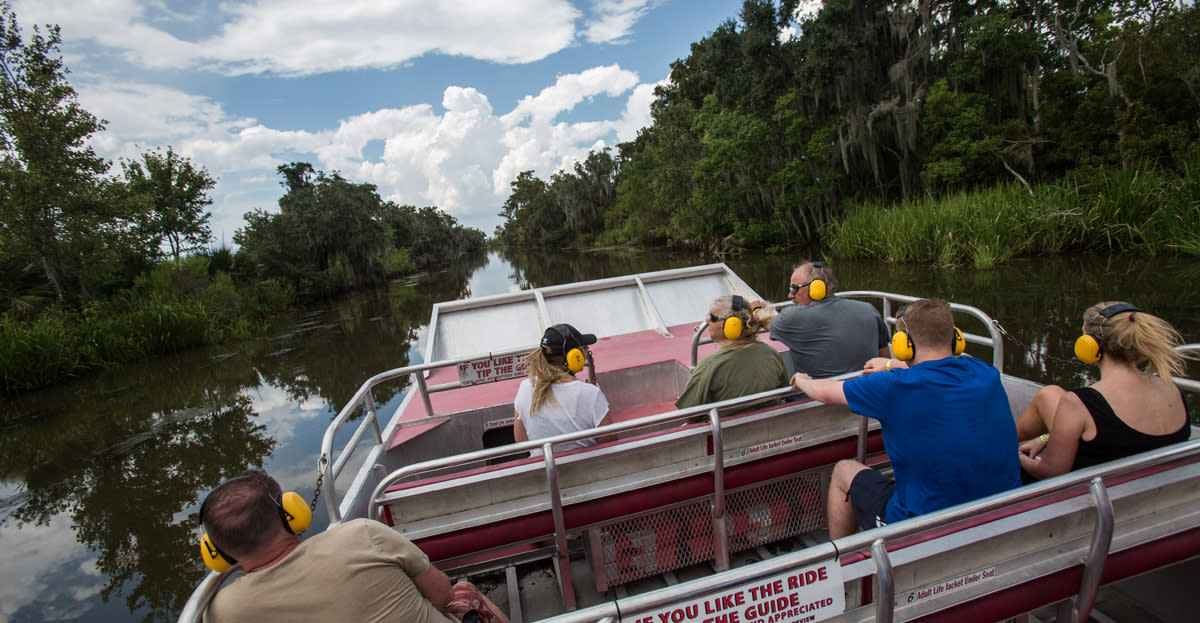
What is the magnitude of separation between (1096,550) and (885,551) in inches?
33.1

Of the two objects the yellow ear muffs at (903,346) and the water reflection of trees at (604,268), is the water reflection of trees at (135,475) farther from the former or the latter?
the water reflection of trees at (604,268)

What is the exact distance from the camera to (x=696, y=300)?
639 centimetres

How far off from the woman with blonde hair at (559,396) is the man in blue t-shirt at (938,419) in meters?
1.28

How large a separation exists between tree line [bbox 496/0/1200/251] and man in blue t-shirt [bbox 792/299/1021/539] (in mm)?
14601

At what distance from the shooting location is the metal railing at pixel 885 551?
127 centimetres

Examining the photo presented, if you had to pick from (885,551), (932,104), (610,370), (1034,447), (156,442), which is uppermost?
(932,104)

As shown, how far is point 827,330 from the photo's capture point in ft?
10.6

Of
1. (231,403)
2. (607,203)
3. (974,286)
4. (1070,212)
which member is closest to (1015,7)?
(1070,212)

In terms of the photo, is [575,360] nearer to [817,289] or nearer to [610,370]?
[817,289]

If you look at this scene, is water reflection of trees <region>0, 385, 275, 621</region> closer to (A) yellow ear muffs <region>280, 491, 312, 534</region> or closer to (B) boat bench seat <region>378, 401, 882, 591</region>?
(B) boat bench seat <region>378, 401, 882, 591</region>

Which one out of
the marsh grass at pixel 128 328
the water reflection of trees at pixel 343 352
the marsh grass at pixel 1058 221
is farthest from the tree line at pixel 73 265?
the marsh grass at pixel 1058 221

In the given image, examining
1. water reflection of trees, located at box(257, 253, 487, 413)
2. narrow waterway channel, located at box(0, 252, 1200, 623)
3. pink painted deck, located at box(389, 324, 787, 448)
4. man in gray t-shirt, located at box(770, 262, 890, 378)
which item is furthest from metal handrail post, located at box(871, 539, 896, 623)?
water reflection of trees, located at box(257, 253, 487, 413)

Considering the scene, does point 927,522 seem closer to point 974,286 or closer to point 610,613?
point 610,613

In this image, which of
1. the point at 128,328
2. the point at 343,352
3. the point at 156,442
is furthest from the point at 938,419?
the point at 128,328
